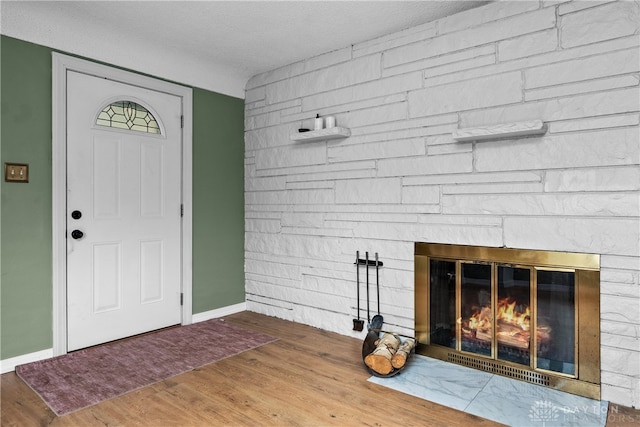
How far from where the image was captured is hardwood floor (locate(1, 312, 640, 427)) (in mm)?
2068

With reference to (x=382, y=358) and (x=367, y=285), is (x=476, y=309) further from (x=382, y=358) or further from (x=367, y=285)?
(x=367, y=285)

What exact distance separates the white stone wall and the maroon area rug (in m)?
0.76

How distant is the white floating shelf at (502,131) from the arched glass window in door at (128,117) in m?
2.47

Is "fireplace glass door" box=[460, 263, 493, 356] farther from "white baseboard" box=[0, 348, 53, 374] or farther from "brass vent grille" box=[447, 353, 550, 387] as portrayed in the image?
"white baseboard" box=[0, 348, 53, 374]

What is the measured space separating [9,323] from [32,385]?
0.51 meters

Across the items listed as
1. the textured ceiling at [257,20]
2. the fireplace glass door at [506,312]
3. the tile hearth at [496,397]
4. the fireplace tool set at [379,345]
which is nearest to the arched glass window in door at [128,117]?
the textured ceiling at [257,20]

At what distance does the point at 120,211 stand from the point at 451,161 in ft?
8.39

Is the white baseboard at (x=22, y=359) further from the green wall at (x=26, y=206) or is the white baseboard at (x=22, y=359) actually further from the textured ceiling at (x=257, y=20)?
the textured ceiling at (x=257, y=20)

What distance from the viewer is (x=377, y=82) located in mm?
3180

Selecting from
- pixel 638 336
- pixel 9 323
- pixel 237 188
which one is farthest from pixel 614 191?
pixel 9 323

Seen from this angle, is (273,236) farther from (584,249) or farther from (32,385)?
(584,249)

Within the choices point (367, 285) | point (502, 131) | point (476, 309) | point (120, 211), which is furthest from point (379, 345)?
point (120, 211)

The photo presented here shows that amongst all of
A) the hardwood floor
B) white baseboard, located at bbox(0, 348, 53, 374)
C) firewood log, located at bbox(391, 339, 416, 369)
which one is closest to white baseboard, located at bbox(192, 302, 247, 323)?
the hardwood floor

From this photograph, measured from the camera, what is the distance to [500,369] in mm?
2596
